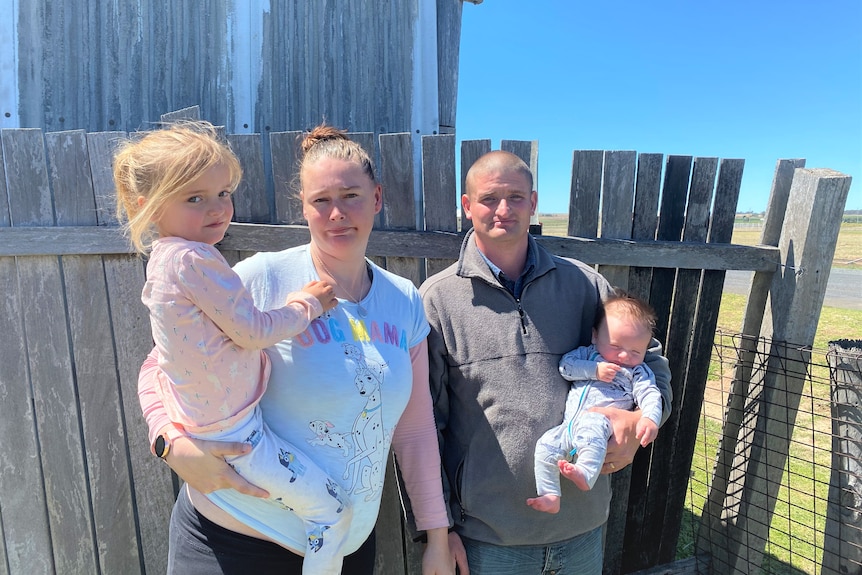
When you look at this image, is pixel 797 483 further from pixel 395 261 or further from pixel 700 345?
pixel 395 261

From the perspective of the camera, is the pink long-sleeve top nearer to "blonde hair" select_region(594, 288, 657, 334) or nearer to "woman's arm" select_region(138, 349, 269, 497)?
"woman's arm" select_region(138, 349, 269, 497)

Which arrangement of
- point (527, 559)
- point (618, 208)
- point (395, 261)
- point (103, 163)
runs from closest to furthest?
point (527, 559)
point (103, 163)
point (395, 261)
point (618, 208)

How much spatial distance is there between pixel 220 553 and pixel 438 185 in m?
1.90

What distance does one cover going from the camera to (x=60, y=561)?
2.67m

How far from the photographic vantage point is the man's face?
2184 millimetres

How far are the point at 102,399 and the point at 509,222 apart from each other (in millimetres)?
2192

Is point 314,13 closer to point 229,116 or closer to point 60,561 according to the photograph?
point 229,116

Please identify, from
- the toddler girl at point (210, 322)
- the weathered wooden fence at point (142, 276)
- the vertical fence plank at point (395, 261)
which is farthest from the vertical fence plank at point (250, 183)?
the toddler girl at point (210, 322)

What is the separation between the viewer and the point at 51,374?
8.41 feet

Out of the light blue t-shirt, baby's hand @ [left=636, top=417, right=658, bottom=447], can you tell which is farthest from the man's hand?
baby's hand @ [left=636, top=417, right=658, bottom=447]

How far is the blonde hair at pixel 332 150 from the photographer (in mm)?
1795

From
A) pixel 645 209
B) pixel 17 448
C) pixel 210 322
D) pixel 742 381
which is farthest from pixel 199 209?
pixel 742 381

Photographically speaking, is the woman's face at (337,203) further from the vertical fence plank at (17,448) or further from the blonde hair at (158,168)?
the vertical fence plank at (17,448)

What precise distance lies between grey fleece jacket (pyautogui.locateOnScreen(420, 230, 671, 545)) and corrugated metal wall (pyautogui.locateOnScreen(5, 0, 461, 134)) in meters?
3.03
